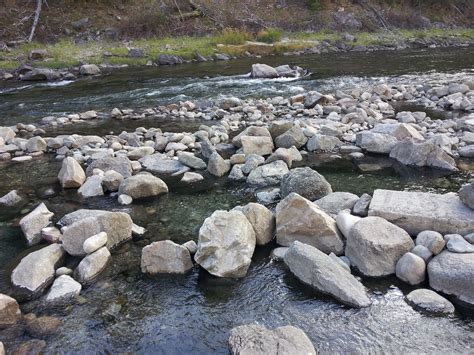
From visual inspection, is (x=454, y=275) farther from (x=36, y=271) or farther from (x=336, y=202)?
(x=36, y=271)

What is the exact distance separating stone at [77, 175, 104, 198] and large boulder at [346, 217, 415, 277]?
4.33 metres

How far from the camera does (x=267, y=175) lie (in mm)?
7844

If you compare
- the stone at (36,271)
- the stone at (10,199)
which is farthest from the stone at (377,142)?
the stone at (10,199)

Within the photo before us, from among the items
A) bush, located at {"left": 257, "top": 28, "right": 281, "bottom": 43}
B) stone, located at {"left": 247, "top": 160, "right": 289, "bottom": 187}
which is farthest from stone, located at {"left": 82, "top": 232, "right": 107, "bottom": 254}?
Answer: bush, located at {"left": 257, "top": 28, "right": 281, "bottom": 43}

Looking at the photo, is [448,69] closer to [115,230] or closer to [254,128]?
[254,128]

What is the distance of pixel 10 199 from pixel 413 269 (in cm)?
604

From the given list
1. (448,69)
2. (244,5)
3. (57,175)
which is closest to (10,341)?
(57,175)

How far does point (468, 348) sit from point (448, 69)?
Result: 18446mm

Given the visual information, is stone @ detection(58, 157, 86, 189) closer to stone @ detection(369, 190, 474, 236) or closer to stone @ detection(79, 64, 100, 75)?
stone @ detection(369, 190, 474, 236)

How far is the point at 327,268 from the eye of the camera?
4.74 m

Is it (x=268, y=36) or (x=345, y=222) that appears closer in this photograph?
(x=345, y=222)

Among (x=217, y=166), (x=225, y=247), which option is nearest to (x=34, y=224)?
(x=225, y=247)

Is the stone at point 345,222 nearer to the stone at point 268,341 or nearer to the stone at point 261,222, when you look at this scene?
the stone at point 261,222

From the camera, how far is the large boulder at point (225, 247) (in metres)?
5.09
